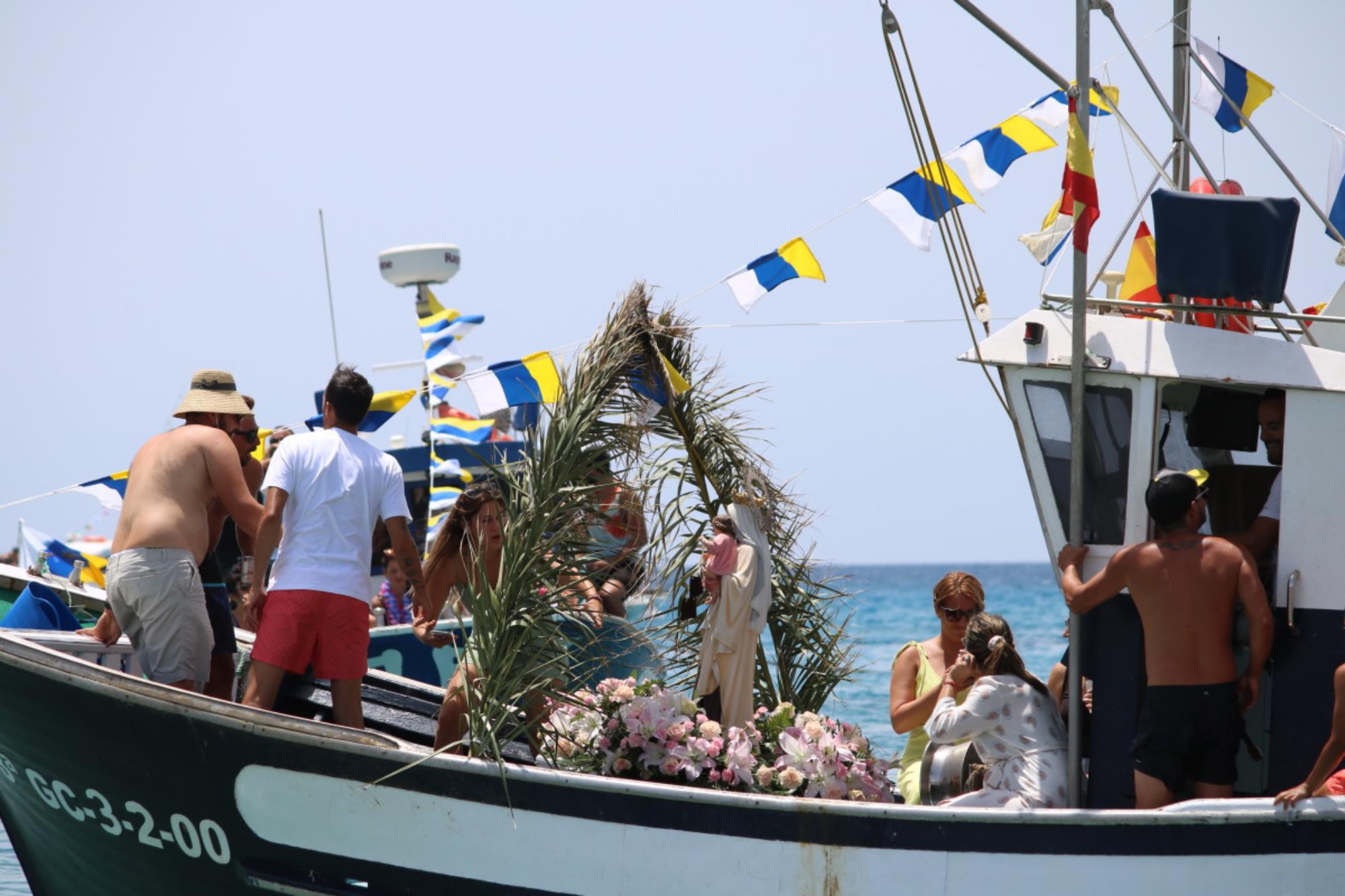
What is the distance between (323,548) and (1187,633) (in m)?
3.20

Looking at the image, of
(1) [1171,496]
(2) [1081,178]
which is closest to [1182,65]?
(2) [1081,178]

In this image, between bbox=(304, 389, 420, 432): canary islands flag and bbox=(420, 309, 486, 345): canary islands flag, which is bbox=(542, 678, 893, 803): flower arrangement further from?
bbox=(420, 309, 486, 345): canary islands flag

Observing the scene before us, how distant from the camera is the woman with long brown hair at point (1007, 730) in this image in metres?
5.15

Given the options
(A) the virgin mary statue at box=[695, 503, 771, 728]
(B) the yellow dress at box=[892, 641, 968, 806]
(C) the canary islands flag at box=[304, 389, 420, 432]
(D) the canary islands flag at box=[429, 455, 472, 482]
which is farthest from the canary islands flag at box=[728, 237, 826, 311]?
(D) the canary islands flag at box=[429, 455, 472, 482]

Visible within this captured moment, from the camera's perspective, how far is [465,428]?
55.3ft

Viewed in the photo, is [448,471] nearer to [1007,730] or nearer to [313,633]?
[313,633]

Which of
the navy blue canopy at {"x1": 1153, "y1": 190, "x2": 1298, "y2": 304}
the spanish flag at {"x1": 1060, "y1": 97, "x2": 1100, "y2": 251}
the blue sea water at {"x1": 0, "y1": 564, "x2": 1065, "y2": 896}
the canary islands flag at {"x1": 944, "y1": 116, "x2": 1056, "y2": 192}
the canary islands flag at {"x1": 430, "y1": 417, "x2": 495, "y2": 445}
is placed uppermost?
the canary islands flag at {"x1": 944, "y1": 116, "x2": 1056, "y2": 192}

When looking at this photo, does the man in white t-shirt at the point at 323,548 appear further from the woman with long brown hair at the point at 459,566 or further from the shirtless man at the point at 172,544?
the shirtless man at the point at 172,544

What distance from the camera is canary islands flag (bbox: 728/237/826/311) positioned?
7.35 meters

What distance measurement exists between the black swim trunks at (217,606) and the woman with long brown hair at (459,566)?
1045 mm

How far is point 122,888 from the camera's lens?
598cm

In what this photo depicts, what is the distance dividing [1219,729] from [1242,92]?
361 centimetres

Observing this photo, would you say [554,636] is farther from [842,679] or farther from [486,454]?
[486,454]

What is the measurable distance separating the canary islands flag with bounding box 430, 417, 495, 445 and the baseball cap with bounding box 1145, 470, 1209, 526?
12183mm
